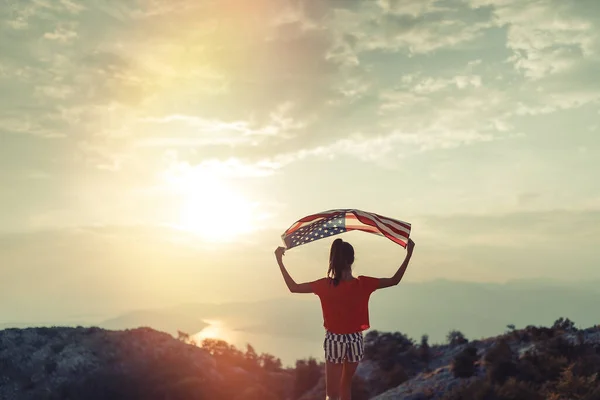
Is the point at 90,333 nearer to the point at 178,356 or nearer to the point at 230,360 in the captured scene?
the point at 178,356

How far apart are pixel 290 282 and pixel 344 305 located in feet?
3.35

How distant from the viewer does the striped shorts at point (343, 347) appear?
9.95m

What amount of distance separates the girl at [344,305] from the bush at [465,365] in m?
10.7

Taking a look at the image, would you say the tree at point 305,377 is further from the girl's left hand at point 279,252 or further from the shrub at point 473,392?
the girl's left hand at point 279,252

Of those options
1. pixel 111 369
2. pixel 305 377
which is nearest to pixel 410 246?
pixel 111 369

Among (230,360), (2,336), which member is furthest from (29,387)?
(230,360)

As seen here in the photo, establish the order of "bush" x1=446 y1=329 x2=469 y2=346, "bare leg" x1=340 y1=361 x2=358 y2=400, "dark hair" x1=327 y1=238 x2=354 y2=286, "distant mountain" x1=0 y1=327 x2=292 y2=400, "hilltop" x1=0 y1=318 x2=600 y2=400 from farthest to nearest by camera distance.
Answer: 1. "bush" x1=446 y1=329 x2=469 y2=346
2. "distant mountain" x1=0 y1=327 x2=292 y2=400
3. "hilltop" x1=0 y1=318 x2=600 y2=400
4. "bare leg" x1=340 y1=361 x2=358 y2=400
5. "dark hair" x1=327 y1=238 x2=354 y2=286

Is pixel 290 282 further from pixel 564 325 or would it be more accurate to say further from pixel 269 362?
pixel 269 362

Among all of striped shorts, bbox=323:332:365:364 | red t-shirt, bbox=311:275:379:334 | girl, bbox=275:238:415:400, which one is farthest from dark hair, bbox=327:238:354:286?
striped shorts, bbox=323:332:365:364

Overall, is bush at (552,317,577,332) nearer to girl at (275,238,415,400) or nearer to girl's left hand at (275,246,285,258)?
girl at (275,238,415,400)

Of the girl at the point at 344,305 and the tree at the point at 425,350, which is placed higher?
the girl at the point at 344,305

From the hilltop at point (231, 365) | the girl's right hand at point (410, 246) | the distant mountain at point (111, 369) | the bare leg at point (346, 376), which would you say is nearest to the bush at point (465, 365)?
the hilltop at point (231, 365)

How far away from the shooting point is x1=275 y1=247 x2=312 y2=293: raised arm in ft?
33.3

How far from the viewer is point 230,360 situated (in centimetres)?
3219
